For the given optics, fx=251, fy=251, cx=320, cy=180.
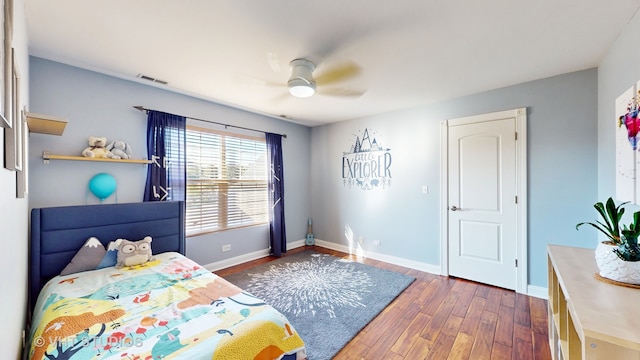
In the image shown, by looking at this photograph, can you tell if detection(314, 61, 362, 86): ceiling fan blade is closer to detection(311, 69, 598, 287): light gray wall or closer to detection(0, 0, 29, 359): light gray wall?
detection(311, 69, 598, 287): light gray wall

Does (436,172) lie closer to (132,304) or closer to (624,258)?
(624,258)

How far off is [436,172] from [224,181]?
3.03 meters

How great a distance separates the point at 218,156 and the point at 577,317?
3733 mm

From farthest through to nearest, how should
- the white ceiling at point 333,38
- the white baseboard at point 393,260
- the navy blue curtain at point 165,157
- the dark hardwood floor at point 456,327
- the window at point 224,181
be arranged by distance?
the white baseboard at point 393,260 → the window at point 224,181 → the navy blue curtain at point 165,157 → the dark hardwood floor at point 456,327 → the white ceiling at point 333,38

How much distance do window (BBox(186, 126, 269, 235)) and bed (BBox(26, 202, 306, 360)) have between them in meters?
0.64

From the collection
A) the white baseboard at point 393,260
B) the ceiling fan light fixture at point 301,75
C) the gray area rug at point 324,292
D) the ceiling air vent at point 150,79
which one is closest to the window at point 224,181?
the ceiling air vent at point 150,79

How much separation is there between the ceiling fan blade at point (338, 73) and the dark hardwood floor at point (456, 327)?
2.42m

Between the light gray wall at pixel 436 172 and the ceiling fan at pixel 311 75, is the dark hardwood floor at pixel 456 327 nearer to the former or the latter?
the light gray wall at pixel 436 172

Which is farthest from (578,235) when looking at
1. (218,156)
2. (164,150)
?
(164,150)

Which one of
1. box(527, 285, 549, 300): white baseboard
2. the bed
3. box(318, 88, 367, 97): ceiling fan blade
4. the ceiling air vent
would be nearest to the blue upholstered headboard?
the bed

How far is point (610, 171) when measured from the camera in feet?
6.97

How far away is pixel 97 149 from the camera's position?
8.14ft

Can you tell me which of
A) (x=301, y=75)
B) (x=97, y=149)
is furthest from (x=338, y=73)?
(x=97, y=149)

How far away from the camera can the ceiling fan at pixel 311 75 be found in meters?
2.27
